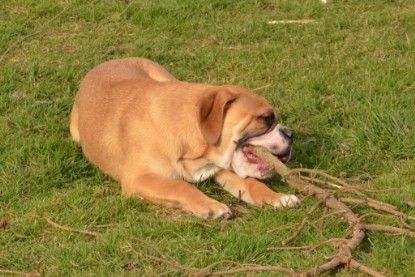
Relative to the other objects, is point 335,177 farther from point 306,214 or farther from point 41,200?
point 41,200

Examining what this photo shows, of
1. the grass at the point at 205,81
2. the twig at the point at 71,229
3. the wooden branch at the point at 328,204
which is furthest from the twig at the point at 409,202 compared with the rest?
the twig at the point at 71,229

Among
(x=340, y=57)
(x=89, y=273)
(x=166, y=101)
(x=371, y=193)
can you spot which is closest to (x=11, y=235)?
(x=89, y=273)

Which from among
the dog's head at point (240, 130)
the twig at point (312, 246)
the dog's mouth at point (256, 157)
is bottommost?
the twig at point (312, 246)

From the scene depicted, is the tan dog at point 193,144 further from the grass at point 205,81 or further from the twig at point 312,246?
the twig at point 312,246

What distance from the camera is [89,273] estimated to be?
4605mm

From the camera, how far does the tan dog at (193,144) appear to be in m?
5.35

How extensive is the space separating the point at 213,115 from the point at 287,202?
27.2 inches

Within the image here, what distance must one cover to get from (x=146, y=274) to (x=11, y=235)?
1.06 m

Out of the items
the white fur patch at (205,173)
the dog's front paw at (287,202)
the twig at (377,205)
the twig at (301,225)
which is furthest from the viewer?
the white fur patch at (205,173)

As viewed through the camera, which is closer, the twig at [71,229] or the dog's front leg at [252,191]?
the twig at [71,229]

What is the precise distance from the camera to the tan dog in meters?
5.35

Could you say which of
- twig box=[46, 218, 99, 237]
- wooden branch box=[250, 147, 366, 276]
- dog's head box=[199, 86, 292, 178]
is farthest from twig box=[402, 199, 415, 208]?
twig box=[46, 218, 99, 237]

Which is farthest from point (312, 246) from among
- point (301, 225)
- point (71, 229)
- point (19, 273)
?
point (19, 273)

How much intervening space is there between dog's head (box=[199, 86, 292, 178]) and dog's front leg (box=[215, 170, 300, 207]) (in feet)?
0.20
